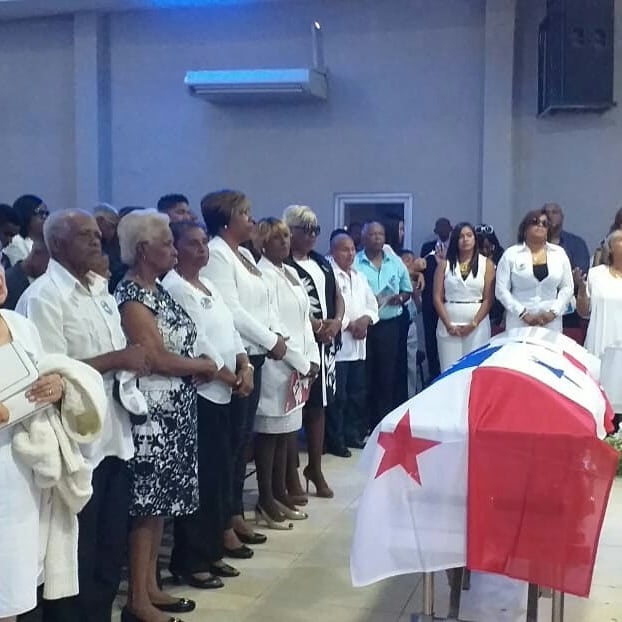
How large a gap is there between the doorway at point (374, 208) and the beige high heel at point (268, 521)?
171 inches

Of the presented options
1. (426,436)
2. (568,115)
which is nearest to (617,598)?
(426,436)

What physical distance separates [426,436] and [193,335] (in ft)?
3.06

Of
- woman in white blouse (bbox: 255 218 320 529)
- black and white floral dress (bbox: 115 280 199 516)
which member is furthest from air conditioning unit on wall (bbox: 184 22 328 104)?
black and white floral dress (bbox: 115 280 199 516)

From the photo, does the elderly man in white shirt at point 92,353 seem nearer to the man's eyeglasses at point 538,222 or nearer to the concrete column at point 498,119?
the man's eyeglasses at point 538,222

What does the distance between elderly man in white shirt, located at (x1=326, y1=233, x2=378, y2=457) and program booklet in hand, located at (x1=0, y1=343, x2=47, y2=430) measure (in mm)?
3422

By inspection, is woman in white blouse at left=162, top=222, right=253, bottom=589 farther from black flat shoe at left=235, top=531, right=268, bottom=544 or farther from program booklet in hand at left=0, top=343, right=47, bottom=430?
program booklet in hand at left=0, top=343, right=47, bottom=430

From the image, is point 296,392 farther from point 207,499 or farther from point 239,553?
point 207,499

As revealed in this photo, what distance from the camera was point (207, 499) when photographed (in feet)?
10.9

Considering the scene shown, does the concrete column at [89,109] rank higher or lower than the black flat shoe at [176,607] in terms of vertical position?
higher

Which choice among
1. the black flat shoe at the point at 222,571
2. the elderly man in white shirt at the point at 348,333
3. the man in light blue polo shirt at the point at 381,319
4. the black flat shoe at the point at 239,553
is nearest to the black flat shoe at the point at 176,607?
the black flat shoe at the point at 222,571

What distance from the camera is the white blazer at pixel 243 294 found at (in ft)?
12.1

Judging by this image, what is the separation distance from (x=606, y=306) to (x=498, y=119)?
2665 mm

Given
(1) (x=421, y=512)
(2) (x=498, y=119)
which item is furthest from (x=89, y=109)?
(1) (x=421, y=512)

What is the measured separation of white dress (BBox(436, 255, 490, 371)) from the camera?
19.9 feet
